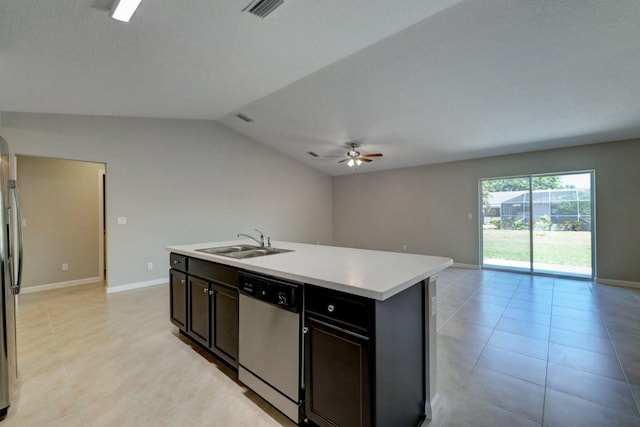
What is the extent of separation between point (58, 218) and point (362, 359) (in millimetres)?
5686

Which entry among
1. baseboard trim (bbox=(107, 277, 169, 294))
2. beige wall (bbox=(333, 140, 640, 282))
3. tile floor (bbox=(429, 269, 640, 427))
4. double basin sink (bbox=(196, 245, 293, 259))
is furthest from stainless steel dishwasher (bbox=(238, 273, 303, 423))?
beige wall (bbox=(333, 140, 640, 282))

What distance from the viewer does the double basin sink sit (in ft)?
7.53

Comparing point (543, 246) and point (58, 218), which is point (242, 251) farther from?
point (543, 246)

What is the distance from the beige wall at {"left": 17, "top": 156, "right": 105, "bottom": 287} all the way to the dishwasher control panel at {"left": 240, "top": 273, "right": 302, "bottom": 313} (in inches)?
185

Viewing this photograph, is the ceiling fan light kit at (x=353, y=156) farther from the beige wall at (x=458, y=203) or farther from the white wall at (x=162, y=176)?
the white wall at (x=162, y=176)

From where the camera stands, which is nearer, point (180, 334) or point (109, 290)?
point (180, 334)

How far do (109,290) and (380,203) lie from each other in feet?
19.9

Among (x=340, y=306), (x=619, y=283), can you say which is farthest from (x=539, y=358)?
(x=619, y=283)

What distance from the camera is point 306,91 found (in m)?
3.91

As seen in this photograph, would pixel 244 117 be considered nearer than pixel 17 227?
No

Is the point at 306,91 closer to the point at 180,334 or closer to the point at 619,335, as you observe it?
the point at 180,334

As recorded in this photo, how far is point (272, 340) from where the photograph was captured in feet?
5.41

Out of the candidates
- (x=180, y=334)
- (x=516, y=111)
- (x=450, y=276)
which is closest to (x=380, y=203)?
(x=450, y=276)

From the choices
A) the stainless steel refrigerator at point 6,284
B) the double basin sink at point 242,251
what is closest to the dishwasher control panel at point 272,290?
the double basin sink at point 242,251
